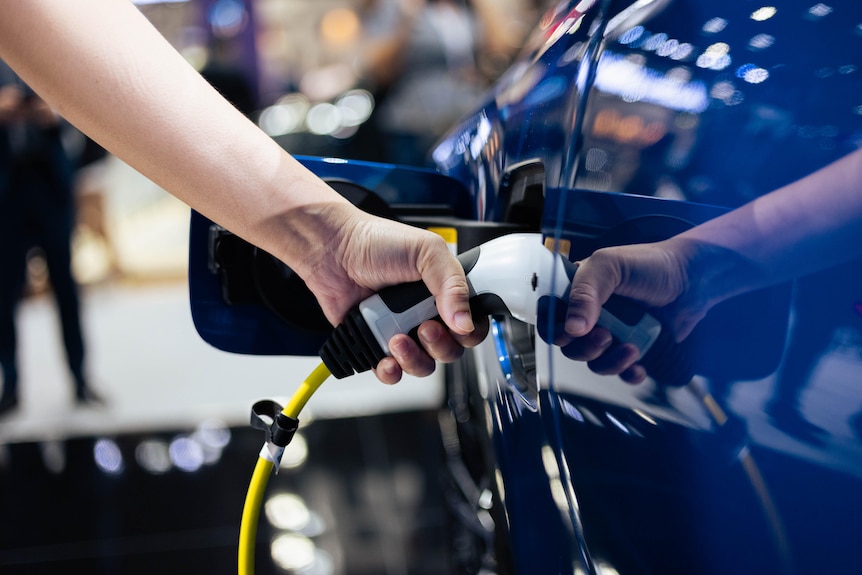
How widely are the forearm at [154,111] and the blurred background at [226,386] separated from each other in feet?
2.52

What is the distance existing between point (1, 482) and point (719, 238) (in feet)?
8.17

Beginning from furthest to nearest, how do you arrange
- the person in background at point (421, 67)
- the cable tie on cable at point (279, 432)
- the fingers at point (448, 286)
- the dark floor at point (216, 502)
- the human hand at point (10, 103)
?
1. the person in background at point (421, 67)
2. the human hand at point (10, 103)
3. the dark floor at point (216, 502)
4. the cable tie on cable at point (279, 432)
5. the fingers at point (448, 286)

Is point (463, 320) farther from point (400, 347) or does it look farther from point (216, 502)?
point (216, 502)

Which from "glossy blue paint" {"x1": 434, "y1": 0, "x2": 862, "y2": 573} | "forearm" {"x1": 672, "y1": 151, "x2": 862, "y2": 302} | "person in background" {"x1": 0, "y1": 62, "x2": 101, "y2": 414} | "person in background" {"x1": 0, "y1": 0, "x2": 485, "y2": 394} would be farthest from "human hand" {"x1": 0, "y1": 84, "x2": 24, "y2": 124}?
"forearm" {"x1": 672, "y1": 151, "x2": 862, "y2": 302}

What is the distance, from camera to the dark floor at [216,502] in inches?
75.1

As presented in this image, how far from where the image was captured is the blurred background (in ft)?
6.57

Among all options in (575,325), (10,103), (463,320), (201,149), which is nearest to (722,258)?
(575,325)

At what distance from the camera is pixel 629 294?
555mm

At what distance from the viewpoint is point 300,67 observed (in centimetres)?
553

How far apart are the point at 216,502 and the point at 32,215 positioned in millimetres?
1544

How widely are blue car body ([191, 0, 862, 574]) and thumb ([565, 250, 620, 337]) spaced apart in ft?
0.07

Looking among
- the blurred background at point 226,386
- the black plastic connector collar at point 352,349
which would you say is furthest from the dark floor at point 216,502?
the black plastic connector collar at point 352,349

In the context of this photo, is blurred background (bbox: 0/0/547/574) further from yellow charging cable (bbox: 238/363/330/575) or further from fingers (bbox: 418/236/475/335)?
fingers (bbox: 418/236/475/335)

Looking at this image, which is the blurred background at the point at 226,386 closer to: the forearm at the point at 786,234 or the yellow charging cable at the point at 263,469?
the yellow charging cable at the point at 263,469
